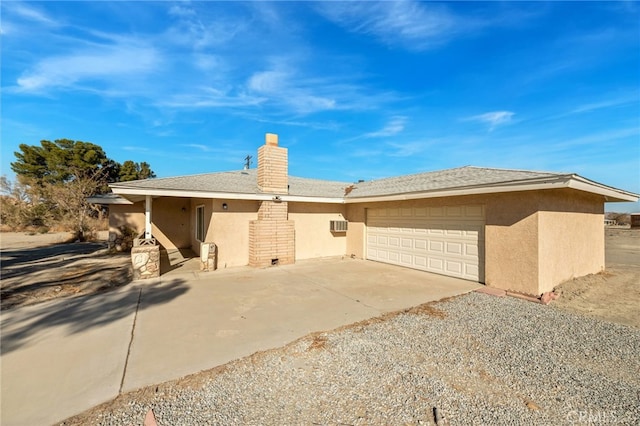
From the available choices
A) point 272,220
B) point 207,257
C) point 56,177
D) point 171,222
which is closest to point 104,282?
point 207,257

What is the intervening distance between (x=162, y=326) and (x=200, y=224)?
8393mm

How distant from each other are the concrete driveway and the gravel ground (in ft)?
1.48

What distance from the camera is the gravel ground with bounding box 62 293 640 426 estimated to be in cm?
262

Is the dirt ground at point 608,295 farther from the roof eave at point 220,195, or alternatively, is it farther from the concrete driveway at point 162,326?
the roof eave at point 220,195

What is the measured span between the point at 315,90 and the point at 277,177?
5.60 meters

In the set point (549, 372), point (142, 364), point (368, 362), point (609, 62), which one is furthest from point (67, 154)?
point (609, 62)

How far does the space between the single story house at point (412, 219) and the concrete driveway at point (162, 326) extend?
125cm

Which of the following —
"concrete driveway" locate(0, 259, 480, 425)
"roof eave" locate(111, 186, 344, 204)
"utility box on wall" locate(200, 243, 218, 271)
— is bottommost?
"concrete driveway" locate(0, 259, 480, 425)

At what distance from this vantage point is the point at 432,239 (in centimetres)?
916

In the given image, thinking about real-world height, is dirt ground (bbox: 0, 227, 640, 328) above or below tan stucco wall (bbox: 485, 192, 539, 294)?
below

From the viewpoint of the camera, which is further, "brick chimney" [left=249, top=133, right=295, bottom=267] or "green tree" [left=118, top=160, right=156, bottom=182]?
"green tree" [left=118, top=160, right=156, bottom=182]

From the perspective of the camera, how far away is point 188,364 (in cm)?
361

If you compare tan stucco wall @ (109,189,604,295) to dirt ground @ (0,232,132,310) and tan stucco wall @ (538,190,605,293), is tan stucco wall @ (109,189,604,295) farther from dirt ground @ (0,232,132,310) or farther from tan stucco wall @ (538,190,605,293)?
dirt ground @ (0,232,132,310)

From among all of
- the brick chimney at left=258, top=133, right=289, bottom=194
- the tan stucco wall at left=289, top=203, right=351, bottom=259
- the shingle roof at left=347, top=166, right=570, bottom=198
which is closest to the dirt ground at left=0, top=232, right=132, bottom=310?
the brick chimney at left=258, top=133, right=289, bottom=194
